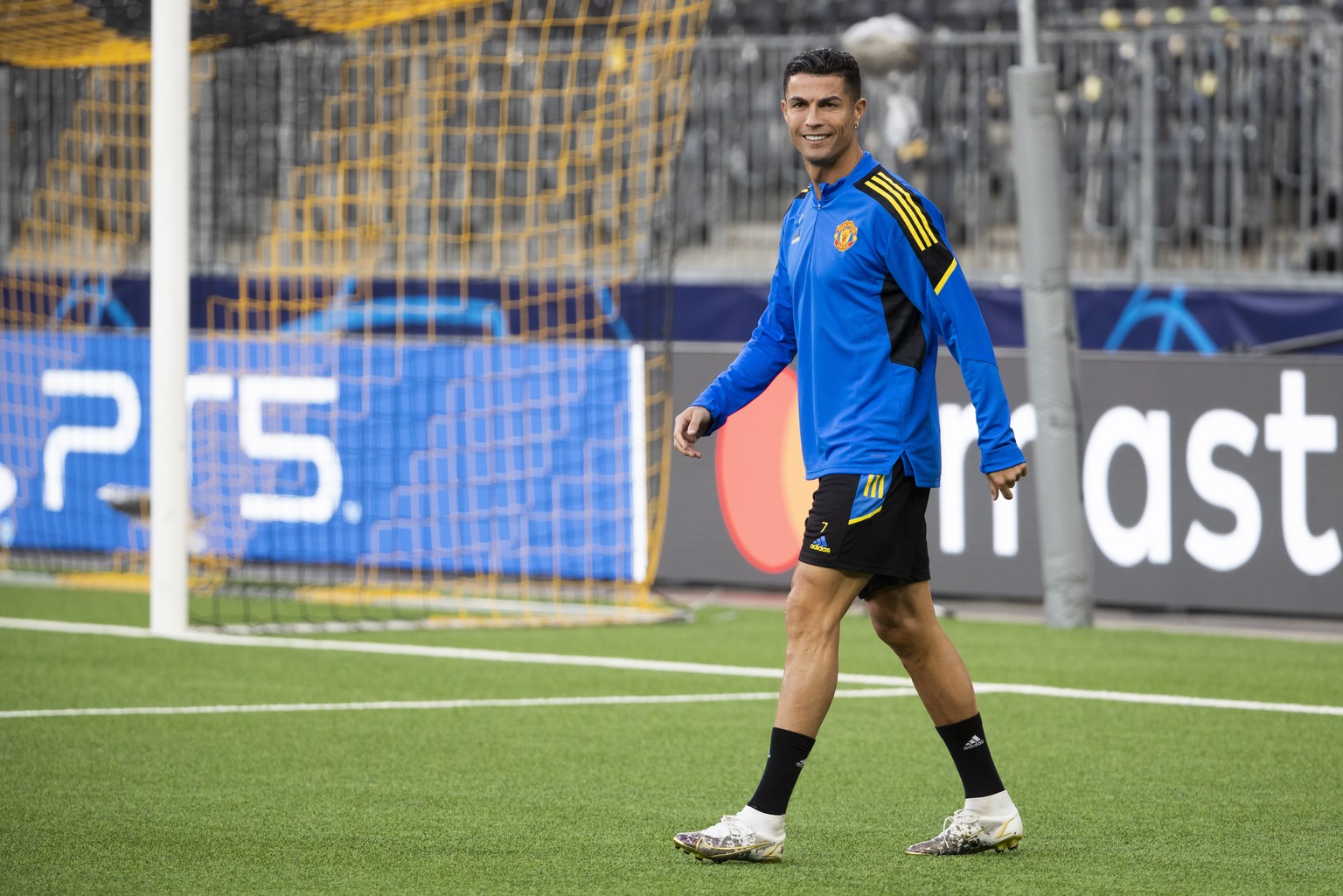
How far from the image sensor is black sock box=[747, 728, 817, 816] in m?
4.92

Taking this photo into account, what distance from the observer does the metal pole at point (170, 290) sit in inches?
360

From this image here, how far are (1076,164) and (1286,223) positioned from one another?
1.75m

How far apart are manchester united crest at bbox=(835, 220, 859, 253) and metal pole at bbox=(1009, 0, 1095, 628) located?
17.2 feet

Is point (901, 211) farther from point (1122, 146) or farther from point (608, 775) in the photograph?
point (1122, 146)

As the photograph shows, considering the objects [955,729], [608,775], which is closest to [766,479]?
[608,775]

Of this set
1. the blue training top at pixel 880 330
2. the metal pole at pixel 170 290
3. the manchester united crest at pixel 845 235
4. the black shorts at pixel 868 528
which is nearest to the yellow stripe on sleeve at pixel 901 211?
the blue training top at pixel 880 330

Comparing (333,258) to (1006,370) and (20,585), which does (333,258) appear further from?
(1006,370)

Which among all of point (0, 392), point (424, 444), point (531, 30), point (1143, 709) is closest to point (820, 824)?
point (1143, 709)

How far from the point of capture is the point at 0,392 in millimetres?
12500

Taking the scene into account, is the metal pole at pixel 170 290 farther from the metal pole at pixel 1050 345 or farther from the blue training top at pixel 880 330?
the blue training top at pixel 880 330

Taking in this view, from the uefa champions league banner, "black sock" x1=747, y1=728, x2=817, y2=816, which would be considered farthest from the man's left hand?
the uefa champions league banner

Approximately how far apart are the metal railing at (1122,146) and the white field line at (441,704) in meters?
4.77

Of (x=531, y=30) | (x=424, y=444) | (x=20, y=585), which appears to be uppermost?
(x=531, y=30)

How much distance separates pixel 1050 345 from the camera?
32.9 feet
